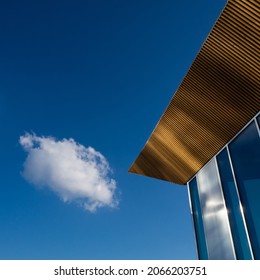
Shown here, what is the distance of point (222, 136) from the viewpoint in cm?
1024

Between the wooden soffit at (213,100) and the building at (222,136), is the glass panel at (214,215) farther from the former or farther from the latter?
the wooden soffit at (213,100)

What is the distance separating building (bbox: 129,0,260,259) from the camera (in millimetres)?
7629

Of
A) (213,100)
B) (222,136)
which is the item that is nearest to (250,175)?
(222,136)

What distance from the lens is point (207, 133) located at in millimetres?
10500

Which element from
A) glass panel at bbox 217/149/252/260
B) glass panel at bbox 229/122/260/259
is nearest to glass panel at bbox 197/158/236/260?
glass panel at bbox 217/149/252/260

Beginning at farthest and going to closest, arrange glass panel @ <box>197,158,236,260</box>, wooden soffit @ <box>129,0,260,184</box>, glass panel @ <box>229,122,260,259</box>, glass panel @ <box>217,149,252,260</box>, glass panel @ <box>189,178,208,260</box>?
glass panel @ <box>189,178,208,260</box>
glass panel @ <box>197,158,236,260</box>
glass panel @ <box>217,149,252,260</box>
glass panel @ <box>229,122,260,259</box>
wooden soffit @ <box>129,0,260,184</box>

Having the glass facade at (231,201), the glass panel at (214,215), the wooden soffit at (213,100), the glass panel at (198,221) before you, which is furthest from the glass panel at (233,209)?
the glass panel at (198,221)

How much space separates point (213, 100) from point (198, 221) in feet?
15.5

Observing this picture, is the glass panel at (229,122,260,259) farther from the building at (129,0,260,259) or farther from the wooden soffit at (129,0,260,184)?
the wooden soffit at (129,0,260,184)

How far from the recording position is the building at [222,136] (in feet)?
25.0
